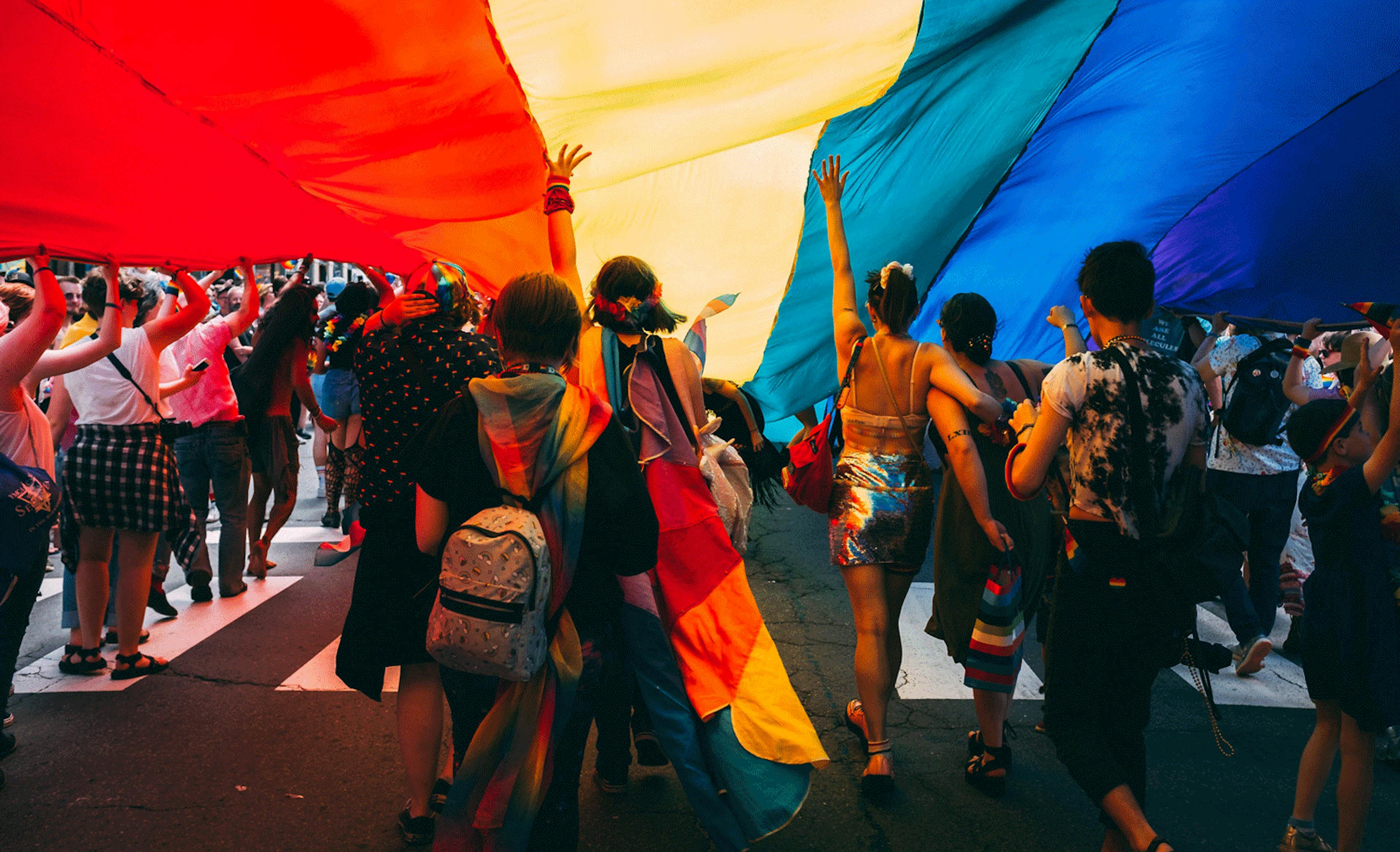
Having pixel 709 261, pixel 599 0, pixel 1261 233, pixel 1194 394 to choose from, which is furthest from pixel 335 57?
pixel 1261 233

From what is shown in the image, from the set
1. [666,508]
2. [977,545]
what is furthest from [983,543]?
[666,508]

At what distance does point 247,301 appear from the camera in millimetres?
4391

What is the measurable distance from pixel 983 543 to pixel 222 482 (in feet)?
15.5

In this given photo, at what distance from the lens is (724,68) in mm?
3154

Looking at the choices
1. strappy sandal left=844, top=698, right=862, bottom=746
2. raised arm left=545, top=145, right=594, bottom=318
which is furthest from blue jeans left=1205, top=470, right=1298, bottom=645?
raised arm left=545, top=145, right=594, bottom=318

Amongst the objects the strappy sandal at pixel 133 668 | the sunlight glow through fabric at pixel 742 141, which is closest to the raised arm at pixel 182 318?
the sunlight glow through fabric at pixel 742 141

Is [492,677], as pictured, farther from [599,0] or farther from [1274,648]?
[1274,648]

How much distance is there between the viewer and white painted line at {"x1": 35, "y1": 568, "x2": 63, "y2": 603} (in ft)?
18.7

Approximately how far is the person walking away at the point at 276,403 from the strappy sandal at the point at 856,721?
Answer: 402cm

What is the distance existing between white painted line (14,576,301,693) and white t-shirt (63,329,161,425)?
51.3 inches

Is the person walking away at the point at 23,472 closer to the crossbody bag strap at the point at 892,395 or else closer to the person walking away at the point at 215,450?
the person walking away at the point at 215,450

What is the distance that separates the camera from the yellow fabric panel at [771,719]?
269 centimetres

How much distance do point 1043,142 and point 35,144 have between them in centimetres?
391

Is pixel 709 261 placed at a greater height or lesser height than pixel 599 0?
lesser
